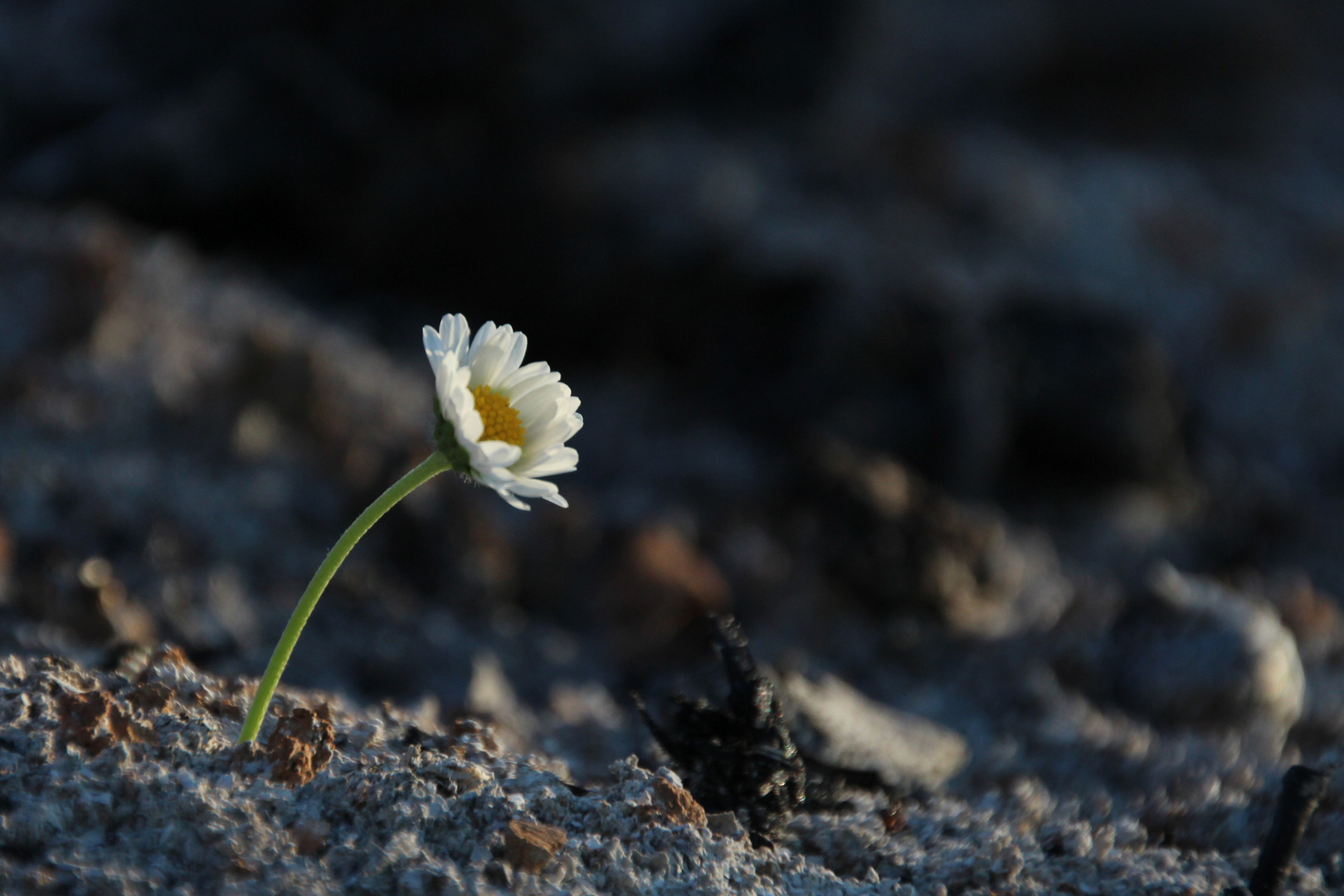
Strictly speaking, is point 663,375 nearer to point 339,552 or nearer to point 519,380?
point 519,380

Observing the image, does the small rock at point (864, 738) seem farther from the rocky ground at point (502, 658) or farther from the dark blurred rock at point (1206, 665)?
the dark blurred rock at point (1206, 665)

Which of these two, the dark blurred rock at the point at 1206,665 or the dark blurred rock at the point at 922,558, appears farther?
the dark blurred rock at the point at 922,558

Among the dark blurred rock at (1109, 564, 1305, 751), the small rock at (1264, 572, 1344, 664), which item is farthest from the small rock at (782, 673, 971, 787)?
the small rock at (1264, 572, 1344, 664)

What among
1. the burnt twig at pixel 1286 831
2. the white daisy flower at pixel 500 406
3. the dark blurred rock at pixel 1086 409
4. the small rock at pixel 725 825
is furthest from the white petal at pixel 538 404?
the dark blurred rock at pixel 1086 409

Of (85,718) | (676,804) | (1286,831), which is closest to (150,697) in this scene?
(85,718)

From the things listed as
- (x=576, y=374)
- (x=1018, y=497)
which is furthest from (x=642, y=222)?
(x=1018, y=497)

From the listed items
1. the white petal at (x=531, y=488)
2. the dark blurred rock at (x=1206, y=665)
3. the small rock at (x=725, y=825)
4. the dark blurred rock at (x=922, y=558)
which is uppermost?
the dark blurred rock at (x=922, y=558)

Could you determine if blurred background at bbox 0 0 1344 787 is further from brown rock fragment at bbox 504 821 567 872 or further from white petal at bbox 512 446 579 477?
white petal at bbox 512 446 579 477
